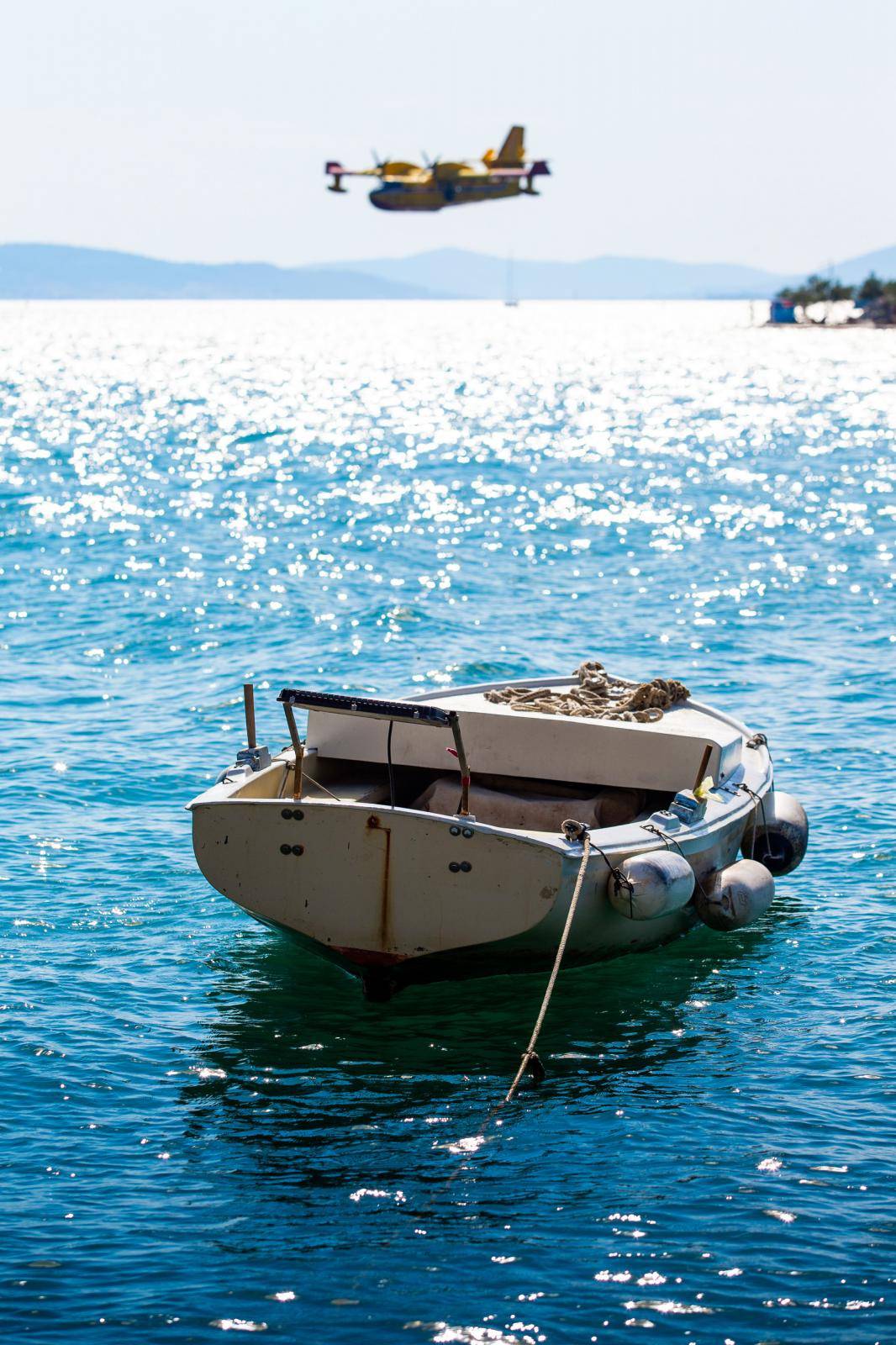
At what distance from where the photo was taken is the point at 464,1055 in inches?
514

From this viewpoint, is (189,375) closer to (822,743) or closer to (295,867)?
(822,743)

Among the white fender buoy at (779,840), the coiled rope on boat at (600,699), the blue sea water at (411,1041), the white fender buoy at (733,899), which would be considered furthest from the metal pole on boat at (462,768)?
the white fender buoy at (779,840)

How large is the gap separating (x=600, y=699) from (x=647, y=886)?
Result: 400 cm

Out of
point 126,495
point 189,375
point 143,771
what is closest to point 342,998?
point 143,771

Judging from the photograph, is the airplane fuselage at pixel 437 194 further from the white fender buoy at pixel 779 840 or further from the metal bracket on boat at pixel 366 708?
the metal bracket on boat at pixel 366 708

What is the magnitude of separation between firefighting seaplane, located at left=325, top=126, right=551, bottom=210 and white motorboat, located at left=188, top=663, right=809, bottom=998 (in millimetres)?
74650

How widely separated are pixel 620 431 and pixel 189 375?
54585mm

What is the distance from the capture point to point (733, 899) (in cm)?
1506

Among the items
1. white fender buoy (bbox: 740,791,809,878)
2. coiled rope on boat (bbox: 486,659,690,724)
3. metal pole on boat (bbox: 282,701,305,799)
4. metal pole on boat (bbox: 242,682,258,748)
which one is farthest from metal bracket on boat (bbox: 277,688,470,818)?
white fender buoy (bbox: 740,791,809,878)

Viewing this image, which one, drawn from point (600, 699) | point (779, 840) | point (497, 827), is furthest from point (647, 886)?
point (600, 699)

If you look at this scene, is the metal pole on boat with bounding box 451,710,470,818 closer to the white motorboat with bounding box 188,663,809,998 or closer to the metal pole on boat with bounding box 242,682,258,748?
the white motorboat with bounding box 188,663,809,998

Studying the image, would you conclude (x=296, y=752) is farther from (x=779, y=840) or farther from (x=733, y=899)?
(x=779, y=840)

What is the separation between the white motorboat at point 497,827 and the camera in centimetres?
1313

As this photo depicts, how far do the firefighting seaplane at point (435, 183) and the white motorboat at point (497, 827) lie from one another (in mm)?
74650
